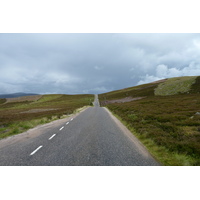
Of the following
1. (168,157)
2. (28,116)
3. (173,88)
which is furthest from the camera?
(173,88)

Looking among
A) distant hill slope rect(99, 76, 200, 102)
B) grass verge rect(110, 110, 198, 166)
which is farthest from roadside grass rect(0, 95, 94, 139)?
distant hill slope rect(99, 76, 200, 102)

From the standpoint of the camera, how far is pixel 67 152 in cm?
636

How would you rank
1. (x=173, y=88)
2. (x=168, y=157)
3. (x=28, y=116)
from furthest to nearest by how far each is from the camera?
(x=173, y=88) → (x=28, y=116) → (x=168, y=157)

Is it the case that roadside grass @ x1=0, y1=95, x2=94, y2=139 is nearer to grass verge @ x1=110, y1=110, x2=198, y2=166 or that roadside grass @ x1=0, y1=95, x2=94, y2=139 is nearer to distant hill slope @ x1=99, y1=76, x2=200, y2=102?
grass verge @ x1=110, y1=110, x2=198, y2=166

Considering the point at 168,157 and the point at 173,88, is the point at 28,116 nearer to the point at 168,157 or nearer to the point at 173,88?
the point at 168,157

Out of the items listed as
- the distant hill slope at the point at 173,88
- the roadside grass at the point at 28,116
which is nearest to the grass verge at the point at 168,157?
the roadside grass at the point at 28,116

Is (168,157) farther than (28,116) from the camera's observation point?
No

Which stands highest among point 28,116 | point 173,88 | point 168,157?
point 173,88

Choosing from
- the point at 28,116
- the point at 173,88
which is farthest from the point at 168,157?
the point at 173,88

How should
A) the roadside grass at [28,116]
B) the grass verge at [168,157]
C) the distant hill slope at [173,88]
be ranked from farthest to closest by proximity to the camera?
the distant hill slope at [173,88] → the roadside grass at [28,116] → the grass verge at [168,157]

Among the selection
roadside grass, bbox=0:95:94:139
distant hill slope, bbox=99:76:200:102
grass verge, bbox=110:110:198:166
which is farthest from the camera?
distant hill slope, bbox=99:76:200:102

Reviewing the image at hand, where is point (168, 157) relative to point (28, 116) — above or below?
below

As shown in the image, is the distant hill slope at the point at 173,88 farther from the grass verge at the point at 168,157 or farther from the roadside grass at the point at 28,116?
the grass verge at the point at 168,157
